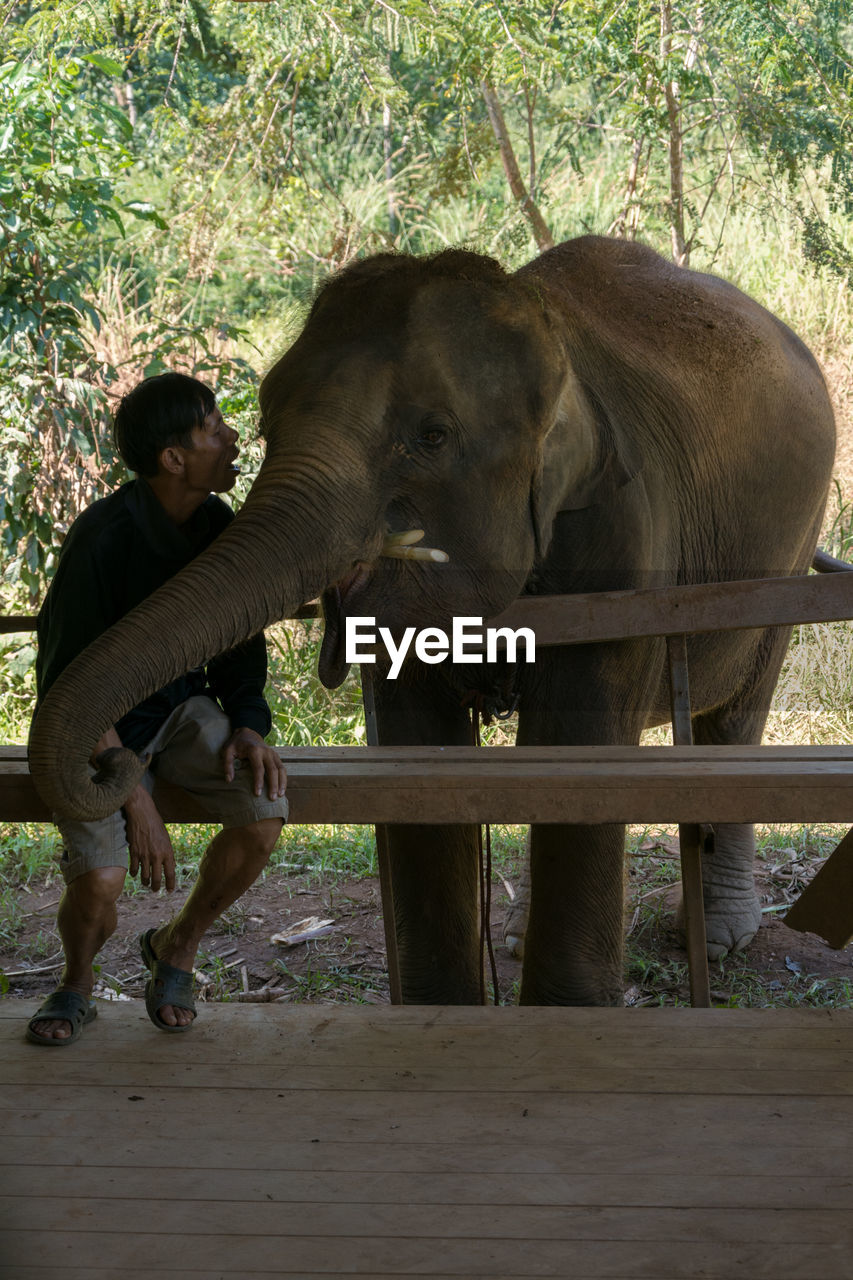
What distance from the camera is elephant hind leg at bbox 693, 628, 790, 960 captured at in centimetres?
469

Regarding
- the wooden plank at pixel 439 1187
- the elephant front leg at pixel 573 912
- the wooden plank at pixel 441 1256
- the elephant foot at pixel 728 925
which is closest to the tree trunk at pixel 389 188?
the elephant foot at pixel 728 925

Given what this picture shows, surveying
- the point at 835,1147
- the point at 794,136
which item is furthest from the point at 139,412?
the point at 794,136

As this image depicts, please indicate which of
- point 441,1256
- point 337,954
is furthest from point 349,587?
point 337,954

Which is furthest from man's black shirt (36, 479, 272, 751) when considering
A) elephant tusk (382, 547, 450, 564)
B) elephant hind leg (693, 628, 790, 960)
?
elephant hind leg (693, 628, 790, 960)

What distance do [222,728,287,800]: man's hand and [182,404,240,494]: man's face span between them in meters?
0.53

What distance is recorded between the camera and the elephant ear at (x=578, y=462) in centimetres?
307

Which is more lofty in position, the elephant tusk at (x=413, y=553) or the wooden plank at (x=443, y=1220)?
the elephant tusk at (x=413, y=553)

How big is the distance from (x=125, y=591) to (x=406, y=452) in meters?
0.65

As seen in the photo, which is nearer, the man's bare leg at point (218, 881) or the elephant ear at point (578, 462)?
the man's bare leg at point (218, 881)

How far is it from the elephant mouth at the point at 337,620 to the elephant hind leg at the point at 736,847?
191cm

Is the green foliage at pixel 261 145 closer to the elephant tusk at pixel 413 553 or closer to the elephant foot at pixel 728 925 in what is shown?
the elephant tusk at pixel 413 553

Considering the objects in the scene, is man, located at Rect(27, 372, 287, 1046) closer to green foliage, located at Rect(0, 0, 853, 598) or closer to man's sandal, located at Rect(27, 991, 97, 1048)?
man's sandal, located at Rect(27, 991, 97, 1048)

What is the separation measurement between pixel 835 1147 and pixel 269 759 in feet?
4.10

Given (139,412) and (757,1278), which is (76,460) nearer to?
(139,412)
